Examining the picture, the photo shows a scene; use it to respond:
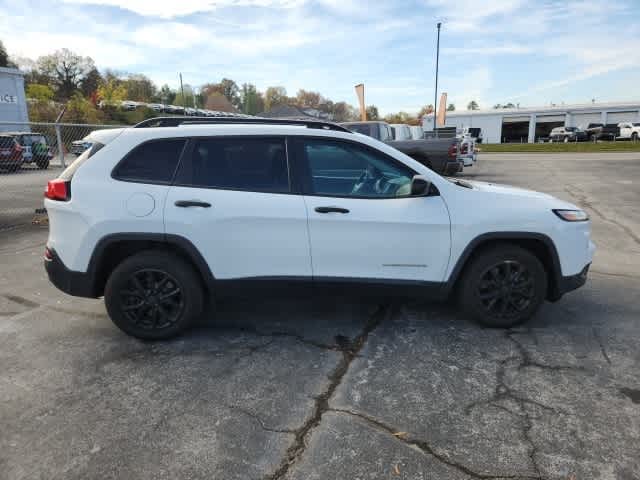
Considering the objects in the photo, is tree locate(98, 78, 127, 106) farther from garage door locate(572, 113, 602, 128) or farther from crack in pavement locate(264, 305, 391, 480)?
crack in pavement locate(264, 305, 391, 480)

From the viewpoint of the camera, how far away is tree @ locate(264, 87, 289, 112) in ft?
421

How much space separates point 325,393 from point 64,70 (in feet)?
310

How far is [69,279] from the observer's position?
357 cm

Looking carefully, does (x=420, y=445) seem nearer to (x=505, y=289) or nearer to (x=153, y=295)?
(x=505, y=289)

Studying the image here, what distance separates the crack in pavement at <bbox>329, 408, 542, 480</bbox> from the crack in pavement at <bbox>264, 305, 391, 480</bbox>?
12 cm

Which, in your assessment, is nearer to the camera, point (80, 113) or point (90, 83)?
point (80, 113)

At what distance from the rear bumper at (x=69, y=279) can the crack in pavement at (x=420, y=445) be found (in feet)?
7.35

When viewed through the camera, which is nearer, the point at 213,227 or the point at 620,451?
the point at 620,451

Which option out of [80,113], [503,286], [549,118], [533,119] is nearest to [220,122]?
[503,286]

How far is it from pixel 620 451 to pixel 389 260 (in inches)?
73.5

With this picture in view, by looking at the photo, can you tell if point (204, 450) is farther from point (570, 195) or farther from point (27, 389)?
point (570, 195)

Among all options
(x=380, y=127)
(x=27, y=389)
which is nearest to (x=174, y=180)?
(x=27, y=389)

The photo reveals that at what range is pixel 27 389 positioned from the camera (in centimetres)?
300

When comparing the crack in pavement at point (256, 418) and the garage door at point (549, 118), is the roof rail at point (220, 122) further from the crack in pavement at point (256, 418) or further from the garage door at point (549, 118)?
the garage door at point (549, 118)
